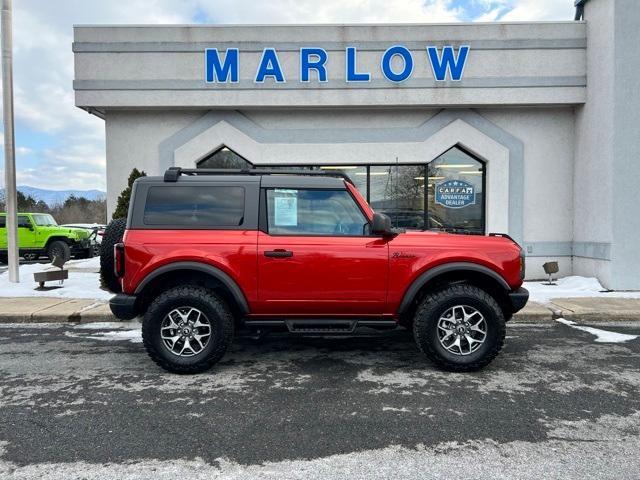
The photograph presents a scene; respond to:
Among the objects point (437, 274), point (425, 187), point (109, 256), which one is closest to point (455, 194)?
point (425, 187)

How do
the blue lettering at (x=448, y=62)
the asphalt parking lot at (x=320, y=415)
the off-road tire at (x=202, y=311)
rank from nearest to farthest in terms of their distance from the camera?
the asphalt parking lot at (x=320, y=415)
the off-road tire at (x=202, y=311)
the blue lettering at (x=448, y=62)

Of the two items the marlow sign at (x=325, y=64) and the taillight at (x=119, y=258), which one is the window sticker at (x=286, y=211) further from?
the marlow sign at (x=325, y=64)

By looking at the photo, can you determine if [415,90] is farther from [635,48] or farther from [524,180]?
[635,48]

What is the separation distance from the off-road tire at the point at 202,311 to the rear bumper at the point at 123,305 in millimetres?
183

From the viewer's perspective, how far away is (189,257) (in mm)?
4457

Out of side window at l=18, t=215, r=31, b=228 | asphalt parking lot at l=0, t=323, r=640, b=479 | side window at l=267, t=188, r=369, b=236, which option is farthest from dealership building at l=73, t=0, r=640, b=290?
side window at l=18, t=215, r=31, b=228

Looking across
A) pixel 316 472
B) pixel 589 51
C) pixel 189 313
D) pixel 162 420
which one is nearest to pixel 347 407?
pixel 316 472

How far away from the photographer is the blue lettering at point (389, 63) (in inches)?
410

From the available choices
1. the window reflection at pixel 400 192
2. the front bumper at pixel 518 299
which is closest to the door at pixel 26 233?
the window reflection at pixel 400 192

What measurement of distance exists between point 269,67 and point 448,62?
4.30 m

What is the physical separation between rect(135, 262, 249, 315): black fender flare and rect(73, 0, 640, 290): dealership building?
682 cm

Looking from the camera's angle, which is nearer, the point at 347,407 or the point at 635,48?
the point at 347,407

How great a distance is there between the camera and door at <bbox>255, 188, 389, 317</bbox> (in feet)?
14.8

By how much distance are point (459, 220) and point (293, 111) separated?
5.07 meters
